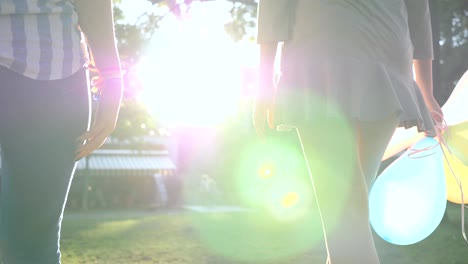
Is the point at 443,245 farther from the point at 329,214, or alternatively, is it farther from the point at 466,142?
the point at 329,214

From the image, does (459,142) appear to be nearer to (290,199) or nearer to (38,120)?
(38,120)

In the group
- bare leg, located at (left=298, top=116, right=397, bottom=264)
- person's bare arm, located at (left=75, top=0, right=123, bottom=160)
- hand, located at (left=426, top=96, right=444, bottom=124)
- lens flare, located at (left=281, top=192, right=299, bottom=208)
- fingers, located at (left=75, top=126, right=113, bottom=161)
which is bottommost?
lens flare, located at (left=281, top=192, right=299, bottom=208)

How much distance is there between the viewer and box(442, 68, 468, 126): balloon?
252 centimetres

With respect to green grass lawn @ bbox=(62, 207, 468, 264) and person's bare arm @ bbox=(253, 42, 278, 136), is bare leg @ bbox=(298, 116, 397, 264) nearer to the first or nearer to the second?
person's bare arm @ bbox=(253, 42, 278, 136)

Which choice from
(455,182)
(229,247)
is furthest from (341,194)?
(229,247)

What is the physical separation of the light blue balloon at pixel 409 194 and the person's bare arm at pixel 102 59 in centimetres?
123

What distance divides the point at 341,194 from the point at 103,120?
0.82 metres

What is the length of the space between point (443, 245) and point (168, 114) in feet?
54.1

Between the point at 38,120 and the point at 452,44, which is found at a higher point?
the point at 38,120

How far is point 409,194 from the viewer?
2.38 meters

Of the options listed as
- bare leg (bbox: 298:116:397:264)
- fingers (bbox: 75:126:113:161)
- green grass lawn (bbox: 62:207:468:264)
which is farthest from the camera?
green grass lawn (bbox: 62:207:468:264)

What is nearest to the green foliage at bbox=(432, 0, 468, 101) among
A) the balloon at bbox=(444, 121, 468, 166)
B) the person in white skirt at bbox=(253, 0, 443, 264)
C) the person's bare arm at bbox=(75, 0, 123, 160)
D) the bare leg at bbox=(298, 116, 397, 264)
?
the balloon at bbox=(444, 121, 468, 166)

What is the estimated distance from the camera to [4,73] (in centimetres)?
143

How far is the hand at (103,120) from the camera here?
5.21 ft
